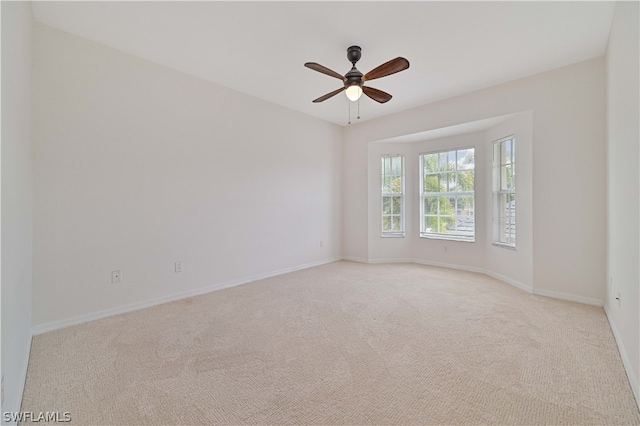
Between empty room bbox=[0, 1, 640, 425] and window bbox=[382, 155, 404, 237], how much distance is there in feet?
2.85

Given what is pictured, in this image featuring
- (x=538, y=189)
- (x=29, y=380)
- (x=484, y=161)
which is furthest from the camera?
(x=484, y=161)

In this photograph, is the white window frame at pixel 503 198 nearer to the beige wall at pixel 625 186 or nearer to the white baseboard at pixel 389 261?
the beige wall at pixel 625 186

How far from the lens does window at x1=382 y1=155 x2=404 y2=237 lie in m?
5.67

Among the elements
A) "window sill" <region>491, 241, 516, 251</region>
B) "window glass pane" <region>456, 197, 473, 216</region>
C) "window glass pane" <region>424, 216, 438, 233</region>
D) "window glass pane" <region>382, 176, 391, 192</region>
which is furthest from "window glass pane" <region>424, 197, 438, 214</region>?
"window sill" <region>491, 241, 516, 251</region>

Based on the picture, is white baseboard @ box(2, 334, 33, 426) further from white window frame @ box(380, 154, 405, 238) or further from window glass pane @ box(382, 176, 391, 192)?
window glass pane @ box(382, 176, 391, 192)

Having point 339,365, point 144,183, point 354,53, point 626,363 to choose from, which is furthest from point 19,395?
point 626,363

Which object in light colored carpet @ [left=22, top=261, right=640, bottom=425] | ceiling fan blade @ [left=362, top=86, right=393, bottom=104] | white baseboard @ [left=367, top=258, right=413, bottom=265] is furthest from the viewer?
white baseboard @ [left=367, top=258, right=413, bottom=265]

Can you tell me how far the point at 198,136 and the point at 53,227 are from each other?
175 centimetres

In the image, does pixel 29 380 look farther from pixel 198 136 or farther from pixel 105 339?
pixel 198 136

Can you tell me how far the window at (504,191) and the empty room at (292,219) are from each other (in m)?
0.03

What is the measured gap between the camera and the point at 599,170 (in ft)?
10.3

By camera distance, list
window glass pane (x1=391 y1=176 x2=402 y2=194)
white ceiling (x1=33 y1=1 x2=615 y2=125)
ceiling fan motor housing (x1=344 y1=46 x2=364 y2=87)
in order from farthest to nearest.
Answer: window glass pane (x1=391 y1=176 x2=402 y2=194) < ceiling fan motor housing (x1=344 y1=46 x2=364 y2=87) < white ceiling (x1=33 y1=1 x2=615 y2=125)

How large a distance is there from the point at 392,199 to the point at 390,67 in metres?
3.35

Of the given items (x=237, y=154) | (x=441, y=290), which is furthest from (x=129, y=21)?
(x=441, y=290)
